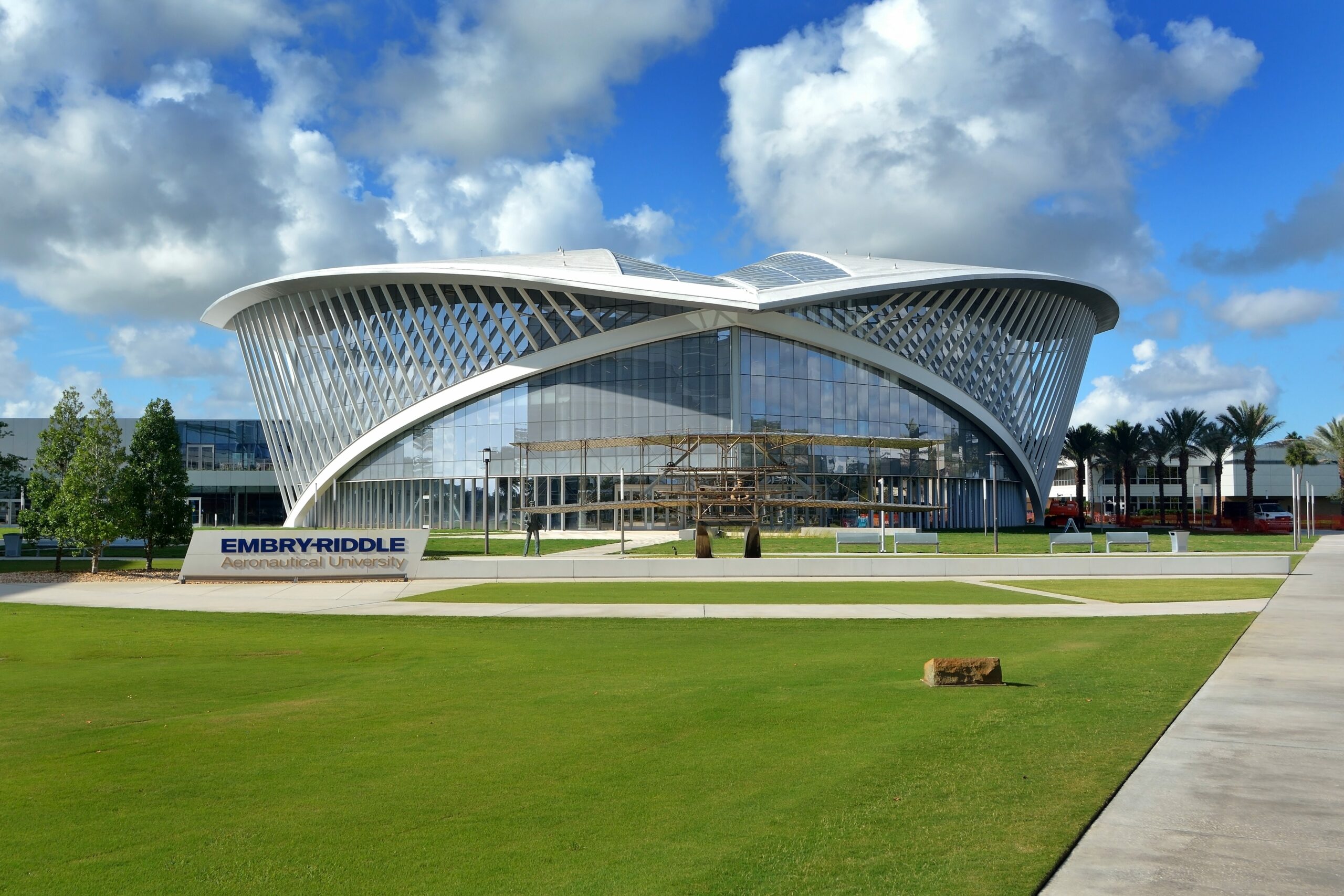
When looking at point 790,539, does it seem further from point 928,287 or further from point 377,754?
point 377,754

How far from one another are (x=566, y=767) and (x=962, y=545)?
126ft

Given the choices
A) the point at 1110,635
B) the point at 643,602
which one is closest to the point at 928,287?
the point at 643,602

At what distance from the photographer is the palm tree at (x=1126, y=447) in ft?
280

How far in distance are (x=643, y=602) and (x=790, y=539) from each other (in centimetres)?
2864

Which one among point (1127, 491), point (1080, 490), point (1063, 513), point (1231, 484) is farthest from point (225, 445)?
point (1231, 484)

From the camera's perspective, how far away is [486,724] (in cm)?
973

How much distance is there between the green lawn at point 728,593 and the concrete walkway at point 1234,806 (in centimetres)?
1223

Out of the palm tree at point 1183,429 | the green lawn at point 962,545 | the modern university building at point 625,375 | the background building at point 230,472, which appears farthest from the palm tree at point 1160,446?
the background building at point 230,472

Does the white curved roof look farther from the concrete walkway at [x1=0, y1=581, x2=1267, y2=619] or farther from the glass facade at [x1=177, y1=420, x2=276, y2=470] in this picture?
the concrete walkway at [x1=0, y1=581, x2=1267, y2=619]

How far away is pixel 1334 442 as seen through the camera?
86875 mm

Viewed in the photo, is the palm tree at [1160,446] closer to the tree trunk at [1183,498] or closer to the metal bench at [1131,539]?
the tree trunk at [1183,498]

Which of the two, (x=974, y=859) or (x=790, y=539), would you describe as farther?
(x=790, y=539)

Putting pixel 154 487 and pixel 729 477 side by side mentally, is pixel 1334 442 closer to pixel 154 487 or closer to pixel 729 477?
pixel 729 477

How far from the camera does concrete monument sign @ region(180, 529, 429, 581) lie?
30734 mm
